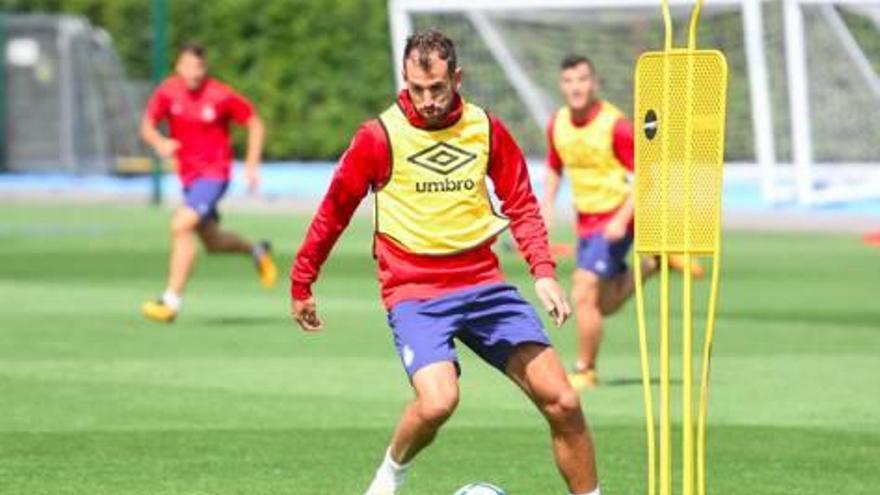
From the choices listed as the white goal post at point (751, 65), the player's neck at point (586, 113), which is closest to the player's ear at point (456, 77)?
the player's neck at point (586, 113)

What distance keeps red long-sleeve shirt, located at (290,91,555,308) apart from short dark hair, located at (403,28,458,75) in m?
0.26

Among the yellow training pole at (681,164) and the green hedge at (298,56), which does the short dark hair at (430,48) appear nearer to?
the yellow training pole at (681,164)

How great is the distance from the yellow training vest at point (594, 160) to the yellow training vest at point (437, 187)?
19.7 feet

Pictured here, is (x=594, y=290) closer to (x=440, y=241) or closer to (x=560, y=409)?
(x=440, y=241)

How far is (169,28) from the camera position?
48.5m

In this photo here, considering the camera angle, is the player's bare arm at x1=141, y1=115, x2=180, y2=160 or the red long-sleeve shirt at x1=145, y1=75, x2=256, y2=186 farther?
the red long-sleeve shirt at x1=145, y1=75, x2=256, y2=186

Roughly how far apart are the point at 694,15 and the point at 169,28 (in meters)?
39.8

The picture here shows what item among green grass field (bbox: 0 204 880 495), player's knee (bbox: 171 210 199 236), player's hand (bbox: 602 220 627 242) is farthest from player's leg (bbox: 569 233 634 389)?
player's knee (bbox: 171 210 199 236)

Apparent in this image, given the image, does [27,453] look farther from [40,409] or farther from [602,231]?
[602,231]

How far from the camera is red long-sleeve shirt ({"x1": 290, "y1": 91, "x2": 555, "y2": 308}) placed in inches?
413

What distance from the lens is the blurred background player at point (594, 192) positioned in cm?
1638

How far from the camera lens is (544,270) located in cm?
1034

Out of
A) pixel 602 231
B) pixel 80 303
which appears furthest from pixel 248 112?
pixel 602 231

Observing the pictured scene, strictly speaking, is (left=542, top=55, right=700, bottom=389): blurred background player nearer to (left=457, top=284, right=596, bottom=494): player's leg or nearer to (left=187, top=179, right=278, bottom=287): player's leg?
(left=187, top=179, right=278, bottom=287): player's leg
